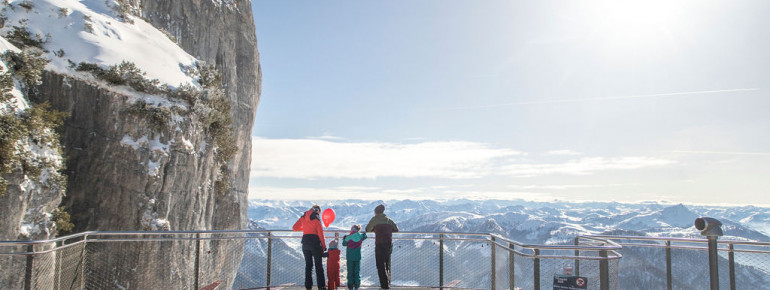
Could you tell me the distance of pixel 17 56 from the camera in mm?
11023

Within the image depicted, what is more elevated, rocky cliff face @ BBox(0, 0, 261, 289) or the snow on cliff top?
the snow on cliff top

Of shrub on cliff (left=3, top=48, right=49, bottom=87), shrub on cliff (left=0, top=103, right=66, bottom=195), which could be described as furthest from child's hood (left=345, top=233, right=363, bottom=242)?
shrub on cliff (left=3, top=48, right=49, bottom=87)

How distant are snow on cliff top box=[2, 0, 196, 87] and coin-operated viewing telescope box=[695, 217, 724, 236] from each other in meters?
14.4

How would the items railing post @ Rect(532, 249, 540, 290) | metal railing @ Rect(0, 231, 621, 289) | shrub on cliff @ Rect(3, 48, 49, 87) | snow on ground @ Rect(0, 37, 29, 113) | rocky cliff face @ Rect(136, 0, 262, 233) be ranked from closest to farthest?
railing post @ Rect(532, 249, 540, 290) → metal railing @ Rect(0, 231, 621, 289) → snow on ground @ Rect(0, 37, 29, 113) → shrub on cliff @ Rect(3, 48, 49, 87) → rocky cliff face @ Rect(136, 0, 262, 233)

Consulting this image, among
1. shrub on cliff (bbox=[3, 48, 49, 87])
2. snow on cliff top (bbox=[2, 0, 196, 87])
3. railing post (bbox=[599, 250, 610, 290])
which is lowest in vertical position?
railing post (bbox=[599, 250, 610, 290])

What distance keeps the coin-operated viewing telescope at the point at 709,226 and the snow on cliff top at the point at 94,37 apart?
1438cm

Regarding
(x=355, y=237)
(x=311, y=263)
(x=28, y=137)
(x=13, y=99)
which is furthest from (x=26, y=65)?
(x=355, y=237)

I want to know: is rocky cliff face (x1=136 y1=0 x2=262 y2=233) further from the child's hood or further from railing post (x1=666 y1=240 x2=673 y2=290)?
railing post (x1=666 y1=240 x2=673 y2=290)

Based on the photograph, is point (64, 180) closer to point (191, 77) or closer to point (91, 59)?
point (91, 59)

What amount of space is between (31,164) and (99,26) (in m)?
6.85

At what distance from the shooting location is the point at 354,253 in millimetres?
9320

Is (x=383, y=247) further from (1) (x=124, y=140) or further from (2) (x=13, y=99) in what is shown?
(2) (x=13, y=99)

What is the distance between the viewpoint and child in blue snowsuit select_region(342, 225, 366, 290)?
9.25 m

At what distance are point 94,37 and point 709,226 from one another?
16941 millimetres
